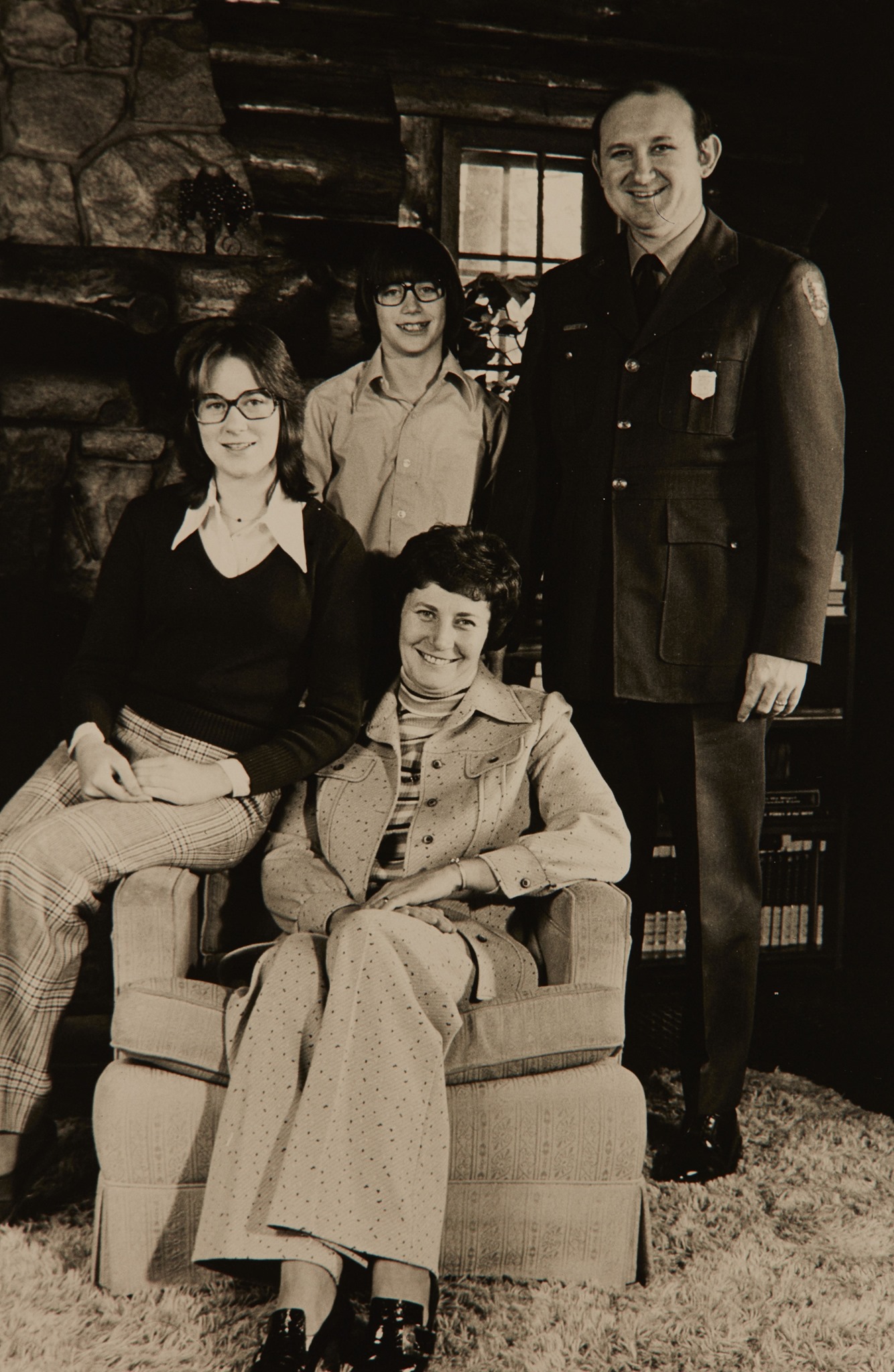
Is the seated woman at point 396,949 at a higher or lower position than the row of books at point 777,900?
higher

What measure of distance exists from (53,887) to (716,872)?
1194 mm

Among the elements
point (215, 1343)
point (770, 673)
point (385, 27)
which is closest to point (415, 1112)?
point (215, 1343)

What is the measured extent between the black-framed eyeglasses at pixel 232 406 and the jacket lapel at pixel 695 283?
2.35 ft

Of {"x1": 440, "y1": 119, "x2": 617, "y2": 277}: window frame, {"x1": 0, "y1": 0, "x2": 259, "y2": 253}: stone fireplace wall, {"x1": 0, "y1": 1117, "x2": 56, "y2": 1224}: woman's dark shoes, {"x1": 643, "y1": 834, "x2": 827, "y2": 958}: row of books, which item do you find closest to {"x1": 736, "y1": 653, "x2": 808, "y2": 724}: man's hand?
{"x1": 643, "y1": 834, "x2": 827, "y2": 958}: row of books

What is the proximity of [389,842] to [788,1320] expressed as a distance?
960 mm

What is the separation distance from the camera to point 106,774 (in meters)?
1.88

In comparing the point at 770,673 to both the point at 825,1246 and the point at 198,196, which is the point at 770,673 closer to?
the point at 825,1246

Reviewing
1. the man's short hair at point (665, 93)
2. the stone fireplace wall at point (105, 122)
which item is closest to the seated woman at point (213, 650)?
the man's short hair at point (665, 93)

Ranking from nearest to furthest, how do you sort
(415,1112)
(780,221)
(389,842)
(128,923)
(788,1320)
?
(415,1112) < (788,1320) < (128,923) < (389,842) < (780,221)

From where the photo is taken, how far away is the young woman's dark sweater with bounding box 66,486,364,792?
6.57 feet

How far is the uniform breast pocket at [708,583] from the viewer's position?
204 cm

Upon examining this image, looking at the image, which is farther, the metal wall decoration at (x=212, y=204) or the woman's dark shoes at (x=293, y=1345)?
the metal wall decoration at (x=212, y=204)

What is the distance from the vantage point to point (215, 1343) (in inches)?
60.7

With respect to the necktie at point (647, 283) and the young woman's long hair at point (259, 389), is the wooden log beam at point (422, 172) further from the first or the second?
the young woman's long hair at point (259, 389)
